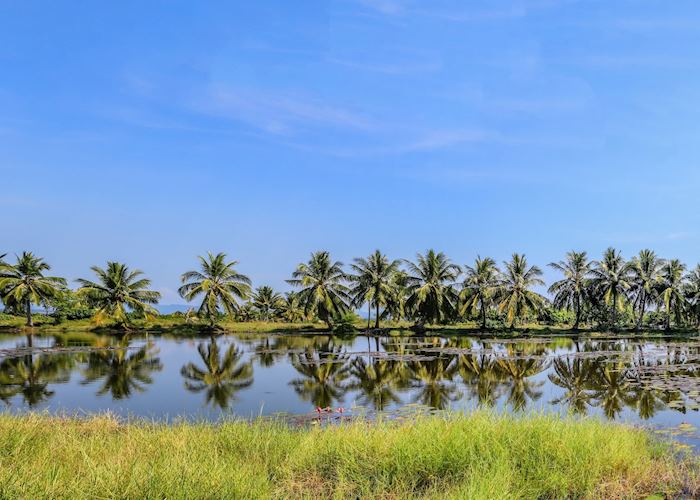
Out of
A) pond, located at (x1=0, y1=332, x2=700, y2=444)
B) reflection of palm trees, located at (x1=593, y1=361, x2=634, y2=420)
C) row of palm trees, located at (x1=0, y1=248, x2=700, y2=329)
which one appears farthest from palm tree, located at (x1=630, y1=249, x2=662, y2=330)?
reflection of palm trees, located at (x1=593, y1=361, x2=634, y2=420)

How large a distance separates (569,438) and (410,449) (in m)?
2.13

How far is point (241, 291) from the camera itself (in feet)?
158

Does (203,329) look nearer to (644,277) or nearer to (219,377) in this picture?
(219,377)

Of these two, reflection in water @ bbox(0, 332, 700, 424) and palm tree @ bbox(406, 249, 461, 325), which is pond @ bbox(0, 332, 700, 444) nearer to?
reflection in water @ bbox(0, 332, 700, 424)

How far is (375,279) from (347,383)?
1220 inches

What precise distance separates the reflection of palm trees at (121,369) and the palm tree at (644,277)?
4779 centimetres

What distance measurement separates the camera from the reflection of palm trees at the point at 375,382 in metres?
13.6

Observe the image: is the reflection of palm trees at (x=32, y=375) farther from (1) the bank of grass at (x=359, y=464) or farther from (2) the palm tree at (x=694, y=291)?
(2) the palm tree at (x=694, y=291)

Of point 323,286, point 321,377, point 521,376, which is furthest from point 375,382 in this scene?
point 323,286

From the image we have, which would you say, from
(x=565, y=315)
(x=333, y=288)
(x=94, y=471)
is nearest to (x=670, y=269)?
(x=565, y=315)

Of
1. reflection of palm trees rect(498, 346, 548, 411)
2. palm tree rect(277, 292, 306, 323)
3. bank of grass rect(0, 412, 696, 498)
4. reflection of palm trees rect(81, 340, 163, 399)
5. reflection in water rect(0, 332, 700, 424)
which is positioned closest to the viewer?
bank of grass rect(0, 412, 696, 498)

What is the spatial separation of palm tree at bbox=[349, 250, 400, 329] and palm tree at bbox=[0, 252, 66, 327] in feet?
100

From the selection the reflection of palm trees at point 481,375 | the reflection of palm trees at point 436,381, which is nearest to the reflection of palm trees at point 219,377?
the reflection of palm trees at point 436,381

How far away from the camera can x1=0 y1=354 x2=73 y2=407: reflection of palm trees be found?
49.5ft
